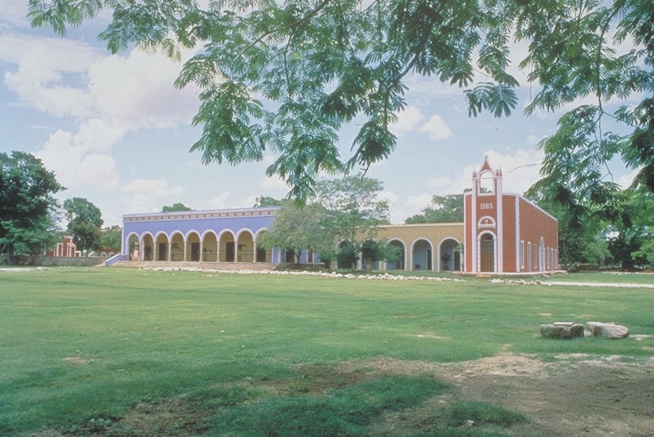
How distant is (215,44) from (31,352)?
4.11m

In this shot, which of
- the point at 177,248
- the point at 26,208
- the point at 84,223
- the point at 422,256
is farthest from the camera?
the point at 84,223

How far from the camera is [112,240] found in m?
71.3

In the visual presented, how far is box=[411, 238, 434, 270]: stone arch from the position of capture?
4992cm

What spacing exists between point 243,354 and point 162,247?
164 ft

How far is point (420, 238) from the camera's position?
4784cm

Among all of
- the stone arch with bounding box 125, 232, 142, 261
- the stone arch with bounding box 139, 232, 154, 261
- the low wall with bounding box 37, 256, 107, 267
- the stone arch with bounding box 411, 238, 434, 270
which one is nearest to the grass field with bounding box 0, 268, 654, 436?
the low wall with bounding box 37, 256, 107, 267

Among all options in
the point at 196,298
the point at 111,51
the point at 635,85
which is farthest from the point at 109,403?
the point at 196,298

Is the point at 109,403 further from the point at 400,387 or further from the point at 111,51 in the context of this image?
the point at 111,51

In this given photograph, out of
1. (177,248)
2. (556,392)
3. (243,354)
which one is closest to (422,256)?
(177,248)

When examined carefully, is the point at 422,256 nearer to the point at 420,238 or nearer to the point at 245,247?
the point at 420,238

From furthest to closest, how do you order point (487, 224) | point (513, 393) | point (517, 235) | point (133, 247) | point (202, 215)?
point (133, 247), point (202, 215), point (517, 235), point (487, 224), point (513, 393)

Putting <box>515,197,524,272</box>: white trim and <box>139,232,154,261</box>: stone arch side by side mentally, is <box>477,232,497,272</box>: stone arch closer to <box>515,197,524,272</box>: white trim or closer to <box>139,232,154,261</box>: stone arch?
<box>515,197,524,272</box>: white trim

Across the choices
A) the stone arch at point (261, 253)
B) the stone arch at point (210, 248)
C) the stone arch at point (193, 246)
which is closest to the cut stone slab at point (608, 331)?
the stone arch at point (261, 253)

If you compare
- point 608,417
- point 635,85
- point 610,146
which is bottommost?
point 608,417
